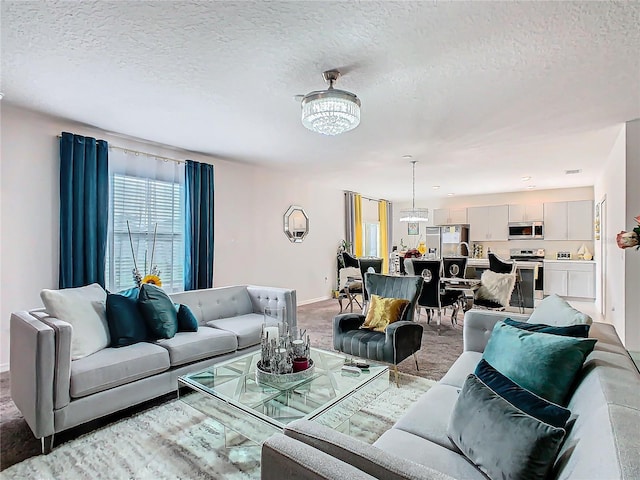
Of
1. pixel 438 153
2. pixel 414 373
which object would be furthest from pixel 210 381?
pixel 438 153

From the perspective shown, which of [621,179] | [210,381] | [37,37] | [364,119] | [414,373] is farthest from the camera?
[621,179]

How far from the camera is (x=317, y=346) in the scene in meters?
4.10

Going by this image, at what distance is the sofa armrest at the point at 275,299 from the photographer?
3.80 m

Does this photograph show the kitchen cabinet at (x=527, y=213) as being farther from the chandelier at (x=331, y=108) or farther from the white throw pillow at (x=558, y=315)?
the chandelier at (x=331, y=108)

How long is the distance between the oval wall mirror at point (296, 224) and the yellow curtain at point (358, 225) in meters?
1.80

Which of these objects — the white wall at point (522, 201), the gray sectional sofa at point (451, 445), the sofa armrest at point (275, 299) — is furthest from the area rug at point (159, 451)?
the white wall at point (522, 201)

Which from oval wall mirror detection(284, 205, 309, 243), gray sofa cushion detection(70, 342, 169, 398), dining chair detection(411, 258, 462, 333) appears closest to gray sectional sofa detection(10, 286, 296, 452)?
gray sofa cushion detection(70, 342, 169, 398)

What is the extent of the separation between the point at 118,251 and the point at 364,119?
318 cm

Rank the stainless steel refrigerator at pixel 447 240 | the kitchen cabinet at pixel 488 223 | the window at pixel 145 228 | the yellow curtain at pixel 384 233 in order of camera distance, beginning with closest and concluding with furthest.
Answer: the window at pixel 145 228 < the kitchen cabinet at pixel 488 223 < the stainless steel refrigerator at pixel 447 240 < the yellow curtain at pixel 384 233

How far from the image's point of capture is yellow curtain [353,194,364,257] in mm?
8586

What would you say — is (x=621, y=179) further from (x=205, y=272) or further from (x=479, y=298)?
(x=205, y=272)

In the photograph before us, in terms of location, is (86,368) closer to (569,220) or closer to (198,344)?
(198,344)

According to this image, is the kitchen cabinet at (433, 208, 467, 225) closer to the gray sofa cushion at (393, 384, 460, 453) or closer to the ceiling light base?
the ceiling light base

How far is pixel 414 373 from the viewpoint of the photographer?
332cm
